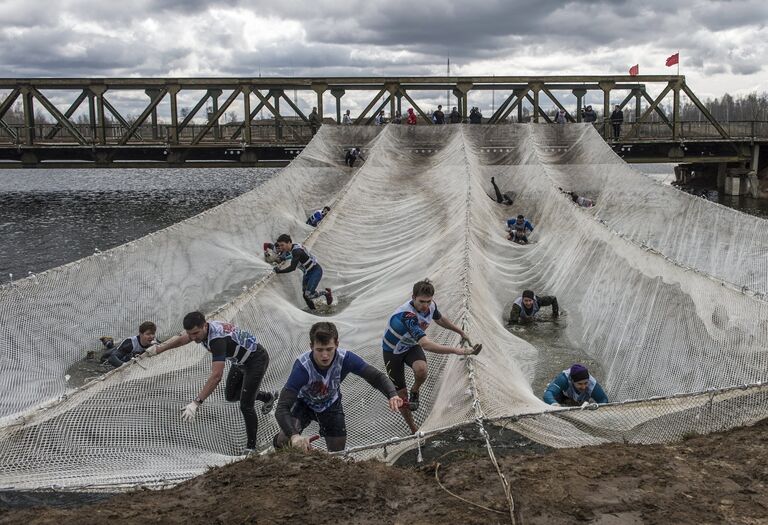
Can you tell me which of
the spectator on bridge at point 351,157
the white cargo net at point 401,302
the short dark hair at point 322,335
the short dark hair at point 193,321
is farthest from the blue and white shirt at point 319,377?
the spectator on bridge at point 351,157

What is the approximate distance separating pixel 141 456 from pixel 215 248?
9799 millimetres

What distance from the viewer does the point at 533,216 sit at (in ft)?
71.5

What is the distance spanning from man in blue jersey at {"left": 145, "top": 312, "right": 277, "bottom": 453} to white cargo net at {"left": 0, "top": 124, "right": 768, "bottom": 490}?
0.35 metres

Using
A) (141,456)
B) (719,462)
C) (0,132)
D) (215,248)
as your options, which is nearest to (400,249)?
(215,248)

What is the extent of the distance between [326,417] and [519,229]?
13.6 m

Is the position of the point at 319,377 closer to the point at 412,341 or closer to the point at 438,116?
the point at 412,341

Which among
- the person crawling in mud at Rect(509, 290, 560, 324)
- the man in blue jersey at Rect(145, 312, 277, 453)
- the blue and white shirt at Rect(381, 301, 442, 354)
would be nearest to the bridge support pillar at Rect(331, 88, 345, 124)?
the person crawling in mud at Rect(509, 290, 560, 324)

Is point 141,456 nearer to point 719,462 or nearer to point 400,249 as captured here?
point 719,462

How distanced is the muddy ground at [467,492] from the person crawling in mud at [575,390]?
8.40 feet

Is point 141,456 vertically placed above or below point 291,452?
below

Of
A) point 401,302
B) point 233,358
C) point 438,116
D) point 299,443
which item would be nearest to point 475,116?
point 438,116

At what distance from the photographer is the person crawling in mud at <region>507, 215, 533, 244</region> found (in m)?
19.1

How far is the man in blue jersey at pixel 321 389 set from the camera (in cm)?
633

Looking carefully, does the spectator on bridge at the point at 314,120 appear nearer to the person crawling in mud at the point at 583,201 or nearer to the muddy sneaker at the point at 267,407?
the person crawling in mud at the point at 583,201
